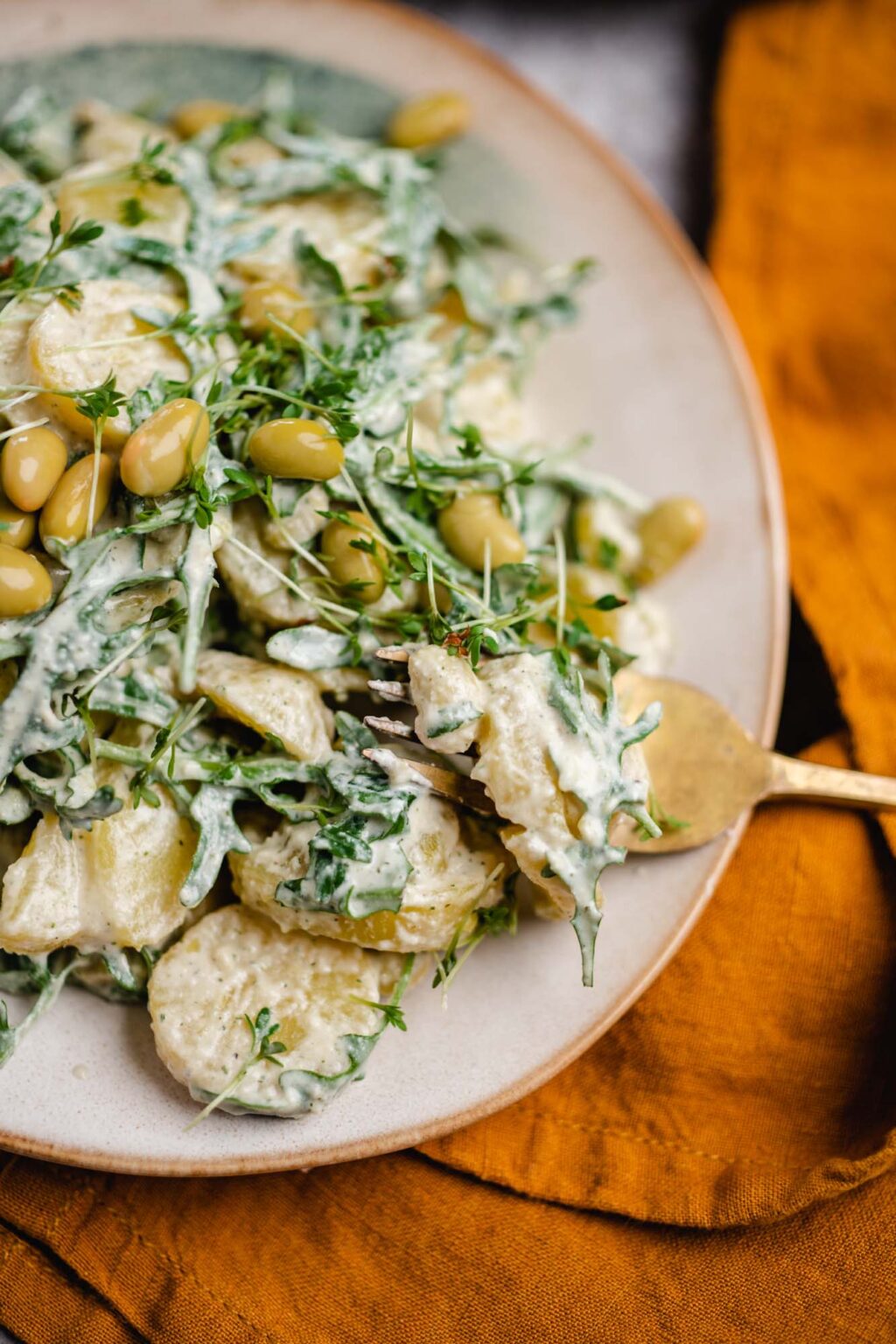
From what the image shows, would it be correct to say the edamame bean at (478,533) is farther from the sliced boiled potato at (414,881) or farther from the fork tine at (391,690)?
the sliced boiled potato at (414,881)

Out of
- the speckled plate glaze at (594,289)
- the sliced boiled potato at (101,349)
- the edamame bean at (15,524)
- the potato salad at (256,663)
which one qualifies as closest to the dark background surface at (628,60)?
the speckled plate glaze at (594,289)

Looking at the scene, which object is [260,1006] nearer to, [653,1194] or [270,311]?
A: [653,1194]

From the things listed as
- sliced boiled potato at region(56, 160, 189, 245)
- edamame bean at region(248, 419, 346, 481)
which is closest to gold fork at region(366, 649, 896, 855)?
edamame bean at region(248, 419, 346, 481)

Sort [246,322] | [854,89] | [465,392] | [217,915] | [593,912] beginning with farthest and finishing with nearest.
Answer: [854,89] < [465,392] < [246,322] < [217,915] < [593,912]

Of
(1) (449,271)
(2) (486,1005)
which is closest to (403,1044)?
(2) (486,1005)

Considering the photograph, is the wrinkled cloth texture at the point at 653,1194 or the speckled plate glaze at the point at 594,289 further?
the speckled plate glaze at the point at 594,289

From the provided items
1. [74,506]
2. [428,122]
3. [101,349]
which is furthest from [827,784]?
[428,122]

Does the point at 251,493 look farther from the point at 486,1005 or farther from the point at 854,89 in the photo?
the point at 854,89
